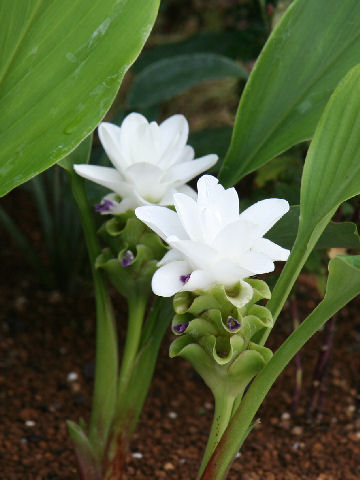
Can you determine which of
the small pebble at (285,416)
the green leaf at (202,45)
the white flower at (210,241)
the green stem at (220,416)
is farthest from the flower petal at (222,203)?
the green leaf at (202,45)

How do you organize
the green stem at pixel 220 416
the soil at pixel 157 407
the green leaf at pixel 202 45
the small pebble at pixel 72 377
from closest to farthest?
the green stem at pixel 220 416 < the soil at pixel 157 407 < the small pebble at pixel 72 377 < the green leaf at pixel 202 45

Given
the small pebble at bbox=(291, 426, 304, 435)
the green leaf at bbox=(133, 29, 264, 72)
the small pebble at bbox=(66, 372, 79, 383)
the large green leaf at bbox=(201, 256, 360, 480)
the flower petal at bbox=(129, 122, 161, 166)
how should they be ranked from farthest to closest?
the green leaf at bbox=(133, 29, 264, 72) → the small pebble at bbox=(66, 372, 79, 383) → the small pebble at bbox=(291, 426, 304, 435) → the flower petal at bbox=(129, 122, 161, 166) → the large green leaf at bbox=(201, 256, 360, 480)

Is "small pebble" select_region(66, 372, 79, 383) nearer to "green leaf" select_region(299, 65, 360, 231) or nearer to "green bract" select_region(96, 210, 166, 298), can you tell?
"green bract" select_region(96, 210, 166, 298)

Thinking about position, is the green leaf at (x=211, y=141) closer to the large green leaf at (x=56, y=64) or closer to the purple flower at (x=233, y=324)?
the large green leaf at (x=56, y=64)

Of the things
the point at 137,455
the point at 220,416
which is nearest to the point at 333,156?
the point at 220,416

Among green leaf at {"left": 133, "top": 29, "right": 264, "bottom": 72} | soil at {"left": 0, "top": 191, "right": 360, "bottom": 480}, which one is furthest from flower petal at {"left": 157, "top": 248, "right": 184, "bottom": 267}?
green leaf at {"left": 133, "top": 29, "right": 264, "bottom": 72}

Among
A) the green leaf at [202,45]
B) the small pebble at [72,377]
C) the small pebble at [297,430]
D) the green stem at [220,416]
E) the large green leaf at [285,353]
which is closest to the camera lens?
the large green leaf at [285,353]
